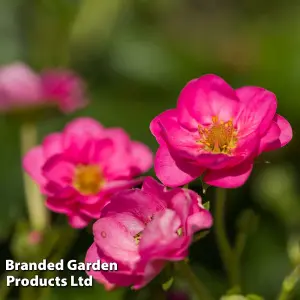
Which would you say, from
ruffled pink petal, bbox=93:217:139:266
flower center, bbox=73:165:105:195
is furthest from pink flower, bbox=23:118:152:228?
ruffled pink petal, bbox=93:217:139:266

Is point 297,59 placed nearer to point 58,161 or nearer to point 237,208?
point 237,208

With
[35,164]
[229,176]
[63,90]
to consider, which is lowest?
[63,90]

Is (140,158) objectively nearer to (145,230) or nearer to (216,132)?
(216,132)

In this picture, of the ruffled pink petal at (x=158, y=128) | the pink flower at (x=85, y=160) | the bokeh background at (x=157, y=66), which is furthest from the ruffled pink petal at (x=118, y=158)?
the bokeh background at (x=157, y=66)

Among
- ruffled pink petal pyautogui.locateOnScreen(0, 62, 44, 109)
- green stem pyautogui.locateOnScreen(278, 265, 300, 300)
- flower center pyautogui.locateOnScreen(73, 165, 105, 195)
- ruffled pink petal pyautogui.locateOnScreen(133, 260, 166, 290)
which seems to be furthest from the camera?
ruffled pink petal pyautogui.locateOnScreen(0, 62, 44, 109)

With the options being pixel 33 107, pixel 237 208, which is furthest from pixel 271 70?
pixel 33 107

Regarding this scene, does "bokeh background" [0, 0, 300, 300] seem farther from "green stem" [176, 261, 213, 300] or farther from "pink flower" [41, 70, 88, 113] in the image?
"green stem" [176, 261, 213, 300]

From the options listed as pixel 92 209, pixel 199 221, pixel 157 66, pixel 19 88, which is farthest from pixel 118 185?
pixel 157 66
